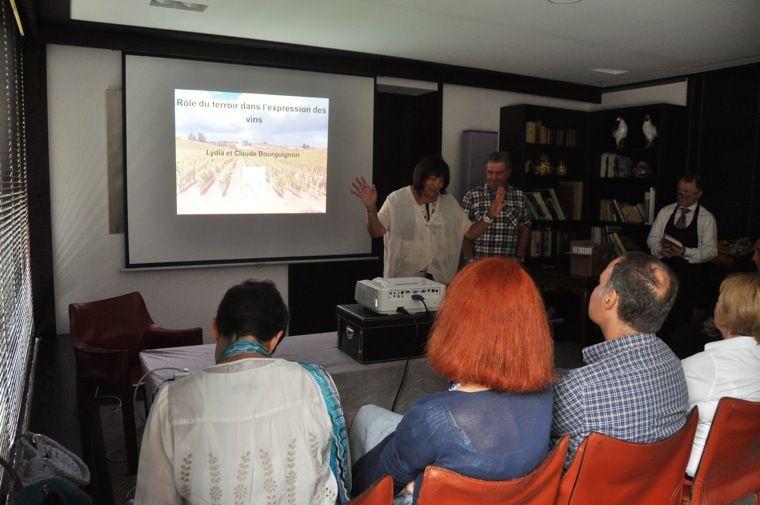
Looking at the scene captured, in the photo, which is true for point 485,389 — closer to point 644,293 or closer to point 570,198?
point 644,293

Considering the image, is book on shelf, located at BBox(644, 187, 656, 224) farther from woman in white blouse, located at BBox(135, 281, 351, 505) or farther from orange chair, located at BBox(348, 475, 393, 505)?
orange chair, located at BBox(348, 475, 393, 505)

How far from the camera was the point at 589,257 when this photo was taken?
5.36 metres

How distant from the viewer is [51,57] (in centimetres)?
424

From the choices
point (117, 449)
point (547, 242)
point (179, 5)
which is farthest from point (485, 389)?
point (547, 242)

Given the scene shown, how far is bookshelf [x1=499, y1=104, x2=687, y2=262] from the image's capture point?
5988mm

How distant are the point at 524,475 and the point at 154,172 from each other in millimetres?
3996

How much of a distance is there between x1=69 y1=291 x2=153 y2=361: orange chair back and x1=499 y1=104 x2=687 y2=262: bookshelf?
394cm

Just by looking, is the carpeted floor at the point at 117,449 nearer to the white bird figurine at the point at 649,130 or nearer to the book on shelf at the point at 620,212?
the book on shelf at the point at 620,212

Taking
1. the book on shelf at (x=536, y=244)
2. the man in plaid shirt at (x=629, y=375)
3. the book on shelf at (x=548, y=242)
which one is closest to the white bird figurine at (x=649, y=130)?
the book on shelf at (x=548, y=242)

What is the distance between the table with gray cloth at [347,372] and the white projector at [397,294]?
226 millimetres

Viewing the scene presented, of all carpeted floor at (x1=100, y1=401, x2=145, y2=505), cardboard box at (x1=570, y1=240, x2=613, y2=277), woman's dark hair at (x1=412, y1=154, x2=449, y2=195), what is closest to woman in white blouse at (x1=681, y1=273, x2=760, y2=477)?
woman's dark hair at (x1=412, y1=154, x2=449, y2=195)

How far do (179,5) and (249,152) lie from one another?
1335mm

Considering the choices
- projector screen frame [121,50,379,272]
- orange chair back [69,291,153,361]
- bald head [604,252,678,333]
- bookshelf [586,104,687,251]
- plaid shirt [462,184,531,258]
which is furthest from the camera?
bookshelf [586,104,687,251]

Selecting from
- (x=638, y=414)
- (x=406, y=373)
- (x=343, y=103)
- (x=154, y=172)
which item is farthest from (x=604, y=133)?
(x=638, y=414)
